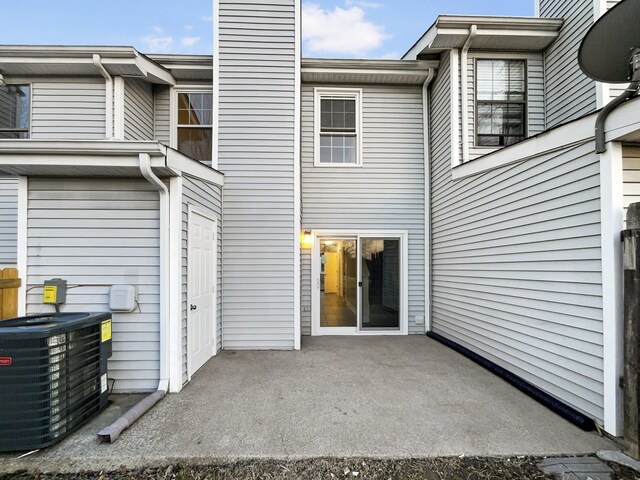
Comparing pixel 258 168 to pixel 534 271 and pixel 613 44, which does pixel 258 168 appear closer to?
pixel 534 271

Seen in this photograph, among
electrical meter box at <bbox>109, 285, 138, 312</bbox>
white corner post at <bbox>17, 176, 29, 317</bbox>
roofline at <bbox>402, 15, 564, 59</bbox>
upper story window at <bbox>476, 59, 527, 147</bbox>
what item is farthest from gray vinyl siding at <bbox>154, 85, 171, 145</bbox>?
upper story window at <bbox>476, 59, 527, 147</bbox>

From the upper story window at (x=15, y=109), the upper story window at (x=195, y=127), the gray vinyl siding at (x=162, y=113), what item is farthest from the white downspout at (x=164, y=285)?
the upper story window at (x=15, y=109)

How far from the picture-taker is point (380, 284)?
548 centimetres

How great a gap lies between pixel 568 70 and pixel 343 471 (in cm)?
630

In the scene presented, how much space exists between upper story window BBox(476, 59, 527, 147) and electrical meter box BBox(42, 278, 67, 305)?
615cm

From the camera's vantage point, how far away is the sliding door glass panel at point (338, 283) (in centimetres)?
551

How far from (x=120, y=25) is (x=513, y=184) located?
11.5m

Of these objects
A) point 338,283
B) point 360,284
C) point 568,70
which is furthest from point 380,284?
point 568,70

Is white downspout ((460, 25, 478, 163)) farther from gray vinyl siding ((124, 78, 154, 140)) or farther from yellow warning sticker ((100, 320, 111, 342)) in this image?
gray vinyl siding ((124, 78, 154, 140))

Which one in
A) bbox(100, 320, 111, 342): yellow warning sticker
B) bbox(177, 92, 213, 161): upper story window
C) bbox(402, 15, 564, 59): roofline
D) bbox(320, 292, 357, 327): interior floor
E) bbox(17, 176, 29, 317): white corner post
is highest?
bbox(402, 15, 564, 59): roofline

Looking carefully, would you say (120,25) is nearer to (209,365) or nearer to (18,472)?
(209,365)

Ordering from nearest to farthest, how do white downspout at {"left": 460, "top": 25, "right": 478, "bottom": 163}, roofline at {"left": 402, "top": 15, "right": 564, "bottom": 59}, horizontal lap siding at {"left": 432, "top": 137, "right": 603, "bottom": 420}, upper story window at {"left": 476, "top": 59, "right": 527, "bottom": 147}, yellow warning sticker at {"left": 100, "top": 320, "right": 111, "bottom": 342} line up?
horizontal lap siding at {"left": 432, "top": 137, "right": 603, "bottom": 420}
yellow warning sticker at {"left": 100, "top": 320, "right": 111, "bottom": 342}
roofline at {"left": 402, "top": 15, "right": 564, "bottom": 59}
white downspout at {"left": 460, "top": 25, "right": 478, "bottom": 163}
upper story window at {"left": 476, "top": 59, "right": 527, "bottom": 147}

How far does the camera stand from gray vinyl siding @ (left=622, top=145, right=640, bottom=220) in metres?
2.46

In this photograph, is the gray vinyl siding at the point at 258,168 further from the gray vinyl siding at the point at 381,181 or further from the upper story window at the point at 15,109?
the upper story window at the point at 15,109
